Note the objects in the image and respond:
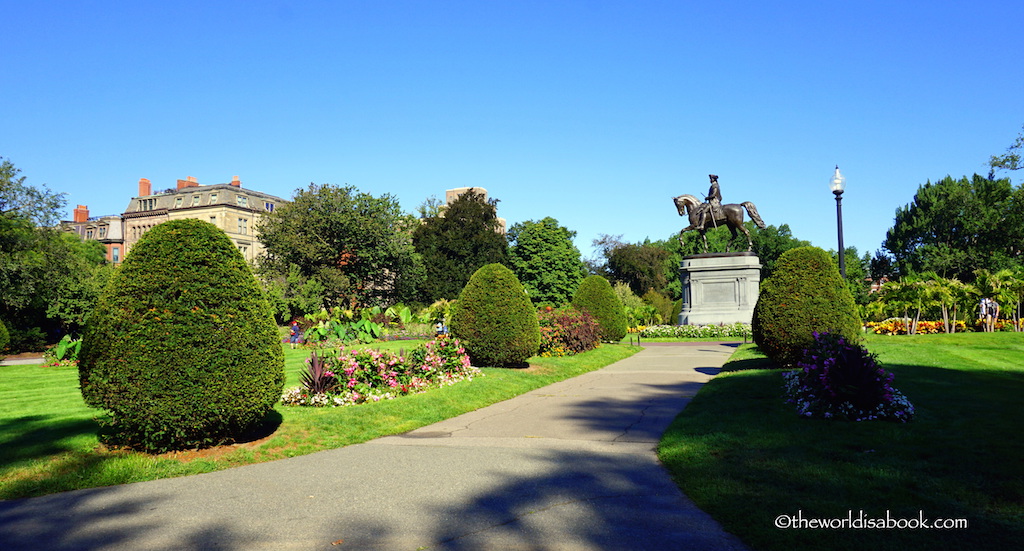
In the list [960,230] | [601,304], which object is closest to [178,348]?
[601,304]

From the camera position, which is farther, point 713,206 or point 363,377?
point 713,206

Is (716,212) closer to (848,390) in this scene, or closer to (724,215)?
(724,215)

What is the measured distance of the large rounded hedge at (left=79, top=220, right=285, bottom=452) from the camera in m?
7.66

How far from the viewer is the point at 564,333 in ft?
74.0

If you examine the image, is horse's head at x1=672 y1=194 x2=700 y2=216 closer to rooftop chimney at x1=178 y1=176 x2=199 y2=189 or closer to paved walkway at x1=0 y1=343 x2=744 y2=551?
paved walkway at x1=0 y1=343 x2=744 y2=551

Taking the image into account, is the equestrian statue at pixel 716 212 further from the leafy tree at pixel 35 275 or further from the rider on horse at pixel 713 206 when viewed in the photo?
the leafy tree at pixel 35 275

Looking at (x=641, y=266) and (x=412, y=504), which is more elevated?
(x=641, y=266)

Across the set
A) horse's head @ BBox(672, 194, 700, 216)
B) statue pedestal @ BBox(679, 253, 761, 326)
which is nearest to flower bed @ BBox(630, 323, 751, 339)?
statue pedestal @ BBox(679, 253, 761, 326)

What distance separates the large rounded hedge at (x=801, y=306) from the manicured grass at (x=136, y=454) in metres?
5.46

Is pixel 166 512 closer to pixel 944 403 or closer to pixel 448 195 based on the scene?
pixel 944 403

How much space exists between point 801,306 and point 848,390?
17.2 ft

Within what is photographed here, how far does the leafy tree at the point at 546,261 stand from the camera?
68.4m

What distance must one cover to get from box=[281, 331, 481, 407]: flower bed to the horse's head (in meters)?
24.6

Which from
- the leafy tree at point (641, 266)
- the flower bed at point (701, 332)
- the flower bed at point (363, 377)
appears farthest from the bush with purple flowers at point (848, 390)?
the leafy tree at point (641, 266)
